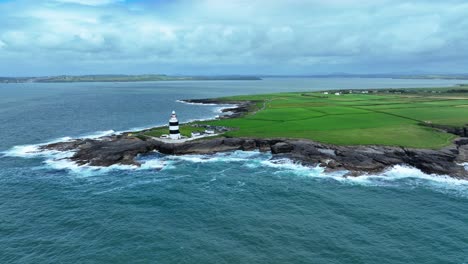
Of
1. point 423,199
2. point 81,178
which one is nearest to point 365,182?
point 423,199

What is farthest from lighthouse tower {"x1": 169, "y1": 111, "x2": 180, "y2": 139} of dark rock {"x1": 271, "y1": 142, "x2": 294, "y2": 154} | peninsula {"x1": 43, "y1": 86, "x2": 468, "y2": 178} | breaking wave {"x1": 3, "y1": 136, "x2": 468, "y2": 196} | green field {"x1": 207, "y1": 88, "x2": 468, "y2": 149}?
dark rock {"x1": 271, "y1": 142, "x2": 294, "y2": 154}

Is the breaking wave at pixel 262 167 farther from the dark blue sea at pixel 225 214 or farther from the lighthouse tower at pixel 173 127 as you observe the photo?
the lighthouse tower at pixel 173 127

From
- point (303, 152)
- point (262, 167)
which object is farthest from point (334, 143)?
point (262, 167)

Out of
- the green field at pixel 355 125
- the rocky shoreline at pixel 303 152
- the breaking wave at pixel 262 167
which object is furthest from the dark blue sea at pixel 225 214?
the green field at pixel 355 125

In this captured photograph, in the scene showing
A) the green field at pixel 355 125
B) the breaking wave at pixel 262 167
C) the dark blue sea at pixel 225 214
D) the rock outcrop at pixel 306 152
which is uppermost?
the green field at pixel 355 125

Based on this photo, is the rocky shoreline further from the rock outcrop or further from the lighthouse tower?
the lighthouse tower
